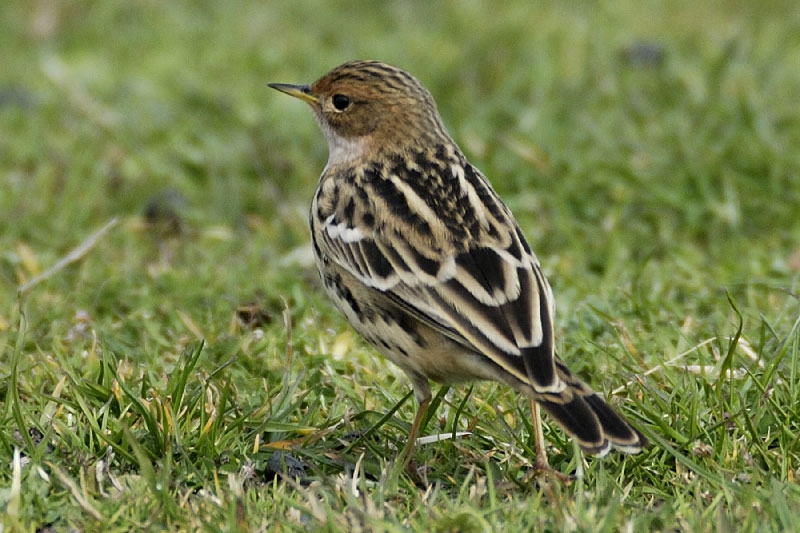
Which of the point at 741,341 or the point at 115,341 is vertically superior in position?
the point at 741,341

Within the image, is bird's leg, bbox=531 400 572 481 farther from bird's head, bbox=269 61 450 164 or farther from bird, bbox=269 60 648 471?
bird's head, bbox=269 61 450 164

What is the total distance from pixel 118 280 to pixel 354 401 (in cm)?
247

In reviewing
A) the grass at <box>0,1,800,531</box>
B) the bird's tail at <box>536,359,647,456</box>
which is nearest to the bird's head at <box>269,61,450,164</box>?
the grass at <box>0,1,800,531</box>

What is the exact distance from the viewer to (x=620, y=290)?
23.5 ft

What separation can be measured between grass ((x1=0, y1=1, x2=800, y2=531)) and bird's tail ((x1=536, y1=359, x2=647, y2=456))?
0.23 metres

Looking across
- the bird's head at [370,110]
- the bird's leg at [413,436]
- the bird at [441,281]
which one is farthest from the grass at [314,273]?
the bird's head at [370,110]

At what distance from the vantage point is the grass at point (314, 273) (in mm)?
4941

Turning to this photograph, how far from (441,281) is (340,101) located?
201 cm

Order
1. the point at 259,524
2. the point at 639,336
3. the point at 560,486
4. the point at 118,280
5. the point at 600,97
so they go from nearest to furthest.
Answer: the point at 259,524 < the point at 560,486 < the point at 639,336 < the point at 118,280 < the point at 600,97

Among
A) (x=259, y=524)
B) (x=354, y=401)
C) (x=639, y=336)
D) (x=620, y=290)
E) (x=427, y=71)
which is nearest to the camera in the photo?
(x=259, y=524)

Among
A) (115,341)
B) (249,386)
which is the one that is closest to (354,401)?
(249,386)

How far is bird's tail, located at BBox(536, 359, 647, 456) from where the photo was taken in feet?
15.0

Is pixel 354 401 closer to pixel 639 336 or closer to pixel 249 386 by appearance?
pixel 249 386

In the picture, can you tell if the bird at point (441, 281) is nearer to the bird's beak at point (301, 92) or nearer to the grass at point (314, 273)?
the grass at point (314, 273)
